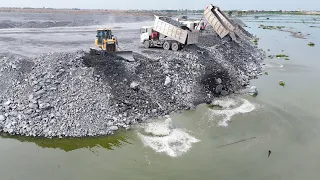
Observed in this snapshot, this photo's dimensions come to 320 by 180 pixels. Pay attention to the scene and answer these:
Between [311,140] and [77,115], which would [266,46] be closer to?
[311,140]

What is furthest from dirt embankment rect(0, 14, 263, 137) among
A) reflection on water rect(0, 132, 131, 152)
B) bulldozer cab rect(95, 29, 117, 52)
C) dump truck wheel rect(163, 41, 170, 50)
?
dump truck wheel rect(163, 41, 170, 50)

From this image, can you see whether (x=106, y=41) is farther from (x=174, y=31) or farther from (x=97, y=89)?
(x=174, y=31)

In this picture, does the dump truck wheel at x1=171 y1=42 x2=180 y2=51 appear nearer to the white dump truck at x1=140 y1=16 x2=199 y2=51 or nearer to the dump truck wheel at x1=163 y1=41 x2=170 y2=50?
the white dump truck at x1=140 y1=16 x2=199 y2=51

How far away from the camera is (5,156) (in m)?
11.1

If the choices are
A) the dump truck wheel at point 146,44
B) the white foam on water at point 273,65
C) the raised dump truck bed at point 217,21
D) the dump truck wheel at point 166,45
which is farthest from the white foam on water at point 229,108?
the raised dump truck bed at point 217,21

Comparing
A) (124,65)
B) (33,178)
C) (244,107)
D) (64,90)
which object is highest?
(124,65)

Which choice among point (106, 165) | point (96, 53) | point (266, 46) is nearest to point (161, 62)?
point (96, 53)

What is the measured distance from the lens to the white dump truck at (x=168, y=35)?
70.9 ft

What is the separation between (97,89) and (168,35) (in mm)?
9723

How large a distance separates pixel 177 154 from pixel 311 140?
6.54m

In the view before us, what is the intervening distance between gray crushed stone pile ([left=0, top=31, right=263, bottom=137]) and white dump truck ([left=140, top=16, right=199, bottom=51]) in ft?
6.92

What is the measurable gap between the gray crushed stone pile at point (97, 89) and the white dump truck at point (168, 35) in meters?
2.11

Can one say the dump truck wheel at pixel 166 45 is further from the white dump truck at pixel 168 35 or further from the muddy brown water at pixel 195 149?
the muddy brown water at pixel 195 149

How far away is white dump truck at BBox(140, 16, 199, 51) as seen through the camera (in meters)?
21.6
